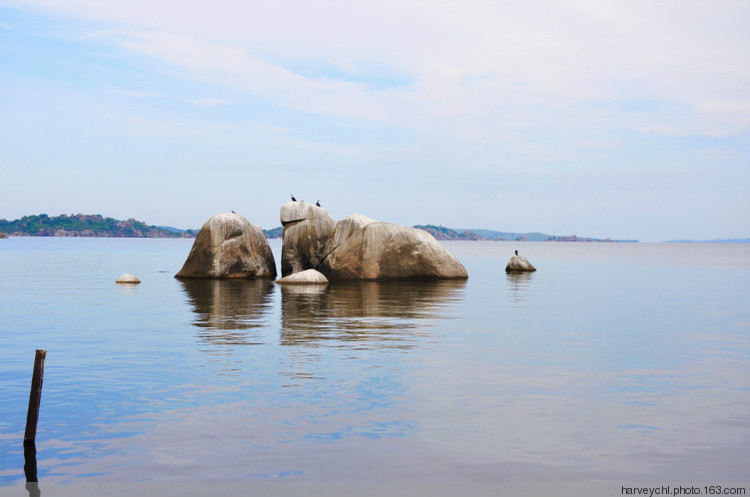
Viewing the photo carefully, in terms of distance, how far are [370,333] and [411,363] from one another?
481cm

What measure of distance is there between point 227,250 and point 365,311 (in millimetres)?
17231

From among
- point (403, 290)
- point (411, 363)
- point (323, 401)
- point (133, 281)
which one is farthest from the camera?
point (133, 281)

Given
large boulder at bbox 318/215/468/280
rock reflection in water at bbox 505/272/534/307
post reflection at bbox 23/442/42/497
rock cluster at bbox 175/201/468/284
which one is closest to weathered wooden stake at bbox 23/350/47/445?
post reflection at bbox 23/442/42/497

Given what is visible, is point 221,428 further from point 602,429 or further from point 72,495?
point 602,429

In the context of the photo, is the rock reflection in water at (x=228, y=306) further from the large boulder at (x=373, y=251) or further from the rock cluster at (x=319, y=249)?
the large boulder at (x=373, y=251)

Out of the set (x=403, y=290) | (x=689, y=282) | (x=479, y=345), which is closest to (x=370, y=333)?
(x=479, y=345)

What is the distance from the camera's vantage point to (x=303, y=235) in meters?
42.4

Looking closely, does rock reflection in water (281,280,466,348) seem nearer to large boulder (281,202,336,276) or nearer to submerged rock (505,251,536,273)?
large boulder (281,202,336,276)

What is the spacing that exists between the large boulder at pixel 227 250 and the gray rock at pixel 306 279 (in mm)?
3675

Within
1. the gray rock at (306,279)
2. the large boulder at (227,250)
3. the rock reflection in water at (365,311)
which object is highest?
the large boulder at (227,250)

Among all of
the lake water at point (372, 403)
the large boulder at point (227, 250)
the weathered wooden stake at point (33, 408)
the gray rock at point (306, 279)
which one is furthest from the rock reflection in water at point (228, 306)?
the weathered wooden stake at point (33, 408)

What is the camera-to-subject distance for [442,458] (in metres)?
9.38

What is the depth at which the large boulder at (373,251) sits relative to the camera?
40.5 meters

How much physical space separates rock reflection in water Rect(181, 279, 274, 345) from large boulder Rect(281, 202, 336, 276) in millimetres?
2210
